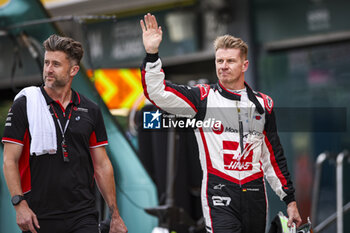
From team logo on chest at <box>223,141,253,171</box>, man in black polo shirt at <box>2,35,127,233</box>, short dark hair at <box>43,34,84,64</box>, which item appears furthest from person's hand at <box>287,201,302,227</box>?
short dark hair at <box>43,34,84,64</box>

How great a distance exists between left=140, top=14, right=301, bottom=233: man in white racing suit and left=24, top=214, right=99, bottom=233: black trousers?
2.67 feet

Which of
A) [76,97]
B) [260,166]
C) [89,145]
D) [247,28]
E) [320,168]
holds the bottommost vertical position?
[320,168]

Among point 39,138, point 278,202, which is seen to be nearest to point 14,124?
point 39,138

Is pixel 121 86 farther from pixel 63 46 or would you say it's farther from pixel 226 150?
pixel 63 46

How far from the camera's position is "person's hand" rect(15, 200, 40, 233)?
3.21m

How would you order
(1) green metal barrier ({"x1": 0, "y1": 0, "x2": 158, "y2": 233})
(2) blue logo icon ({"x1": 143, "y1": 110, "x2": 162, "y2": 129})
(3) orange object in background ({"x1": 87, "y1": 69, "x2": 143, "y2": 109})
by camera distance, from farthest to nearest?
(3) orange object in background ({"x1": 87, "y1": 69, "x2": 143, "y2": 109}) → (1) green metal barrier ({"x1": 0, "y1": 0, "x2": 158, "y2": 233}) → (2) blue logo icon ({"x1": 143, "y1": 110, "x2": 162, "y2": 129})

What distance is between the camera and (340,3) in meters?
8.20

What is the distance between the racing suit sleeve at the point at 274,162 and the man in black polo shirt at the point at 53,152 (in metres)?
1.20

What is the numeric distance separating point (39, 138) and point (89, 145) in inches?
15.4

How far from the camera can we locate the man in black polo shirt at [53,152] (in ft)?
10.9

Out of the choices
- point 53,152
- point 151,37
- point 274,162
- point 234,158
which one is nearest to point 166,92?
point 151,37

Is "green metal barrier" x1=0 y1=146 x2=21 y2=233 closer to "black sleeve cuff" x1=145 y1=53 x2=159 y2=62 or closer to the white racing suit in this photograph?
the white racing suit

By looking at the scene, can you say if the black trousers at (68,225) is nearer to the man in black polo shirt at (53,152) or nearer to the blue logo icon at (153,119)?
the man in black polo shirt at (53,152)

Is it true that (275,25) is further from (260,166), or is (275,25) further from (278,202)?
(260,166)
